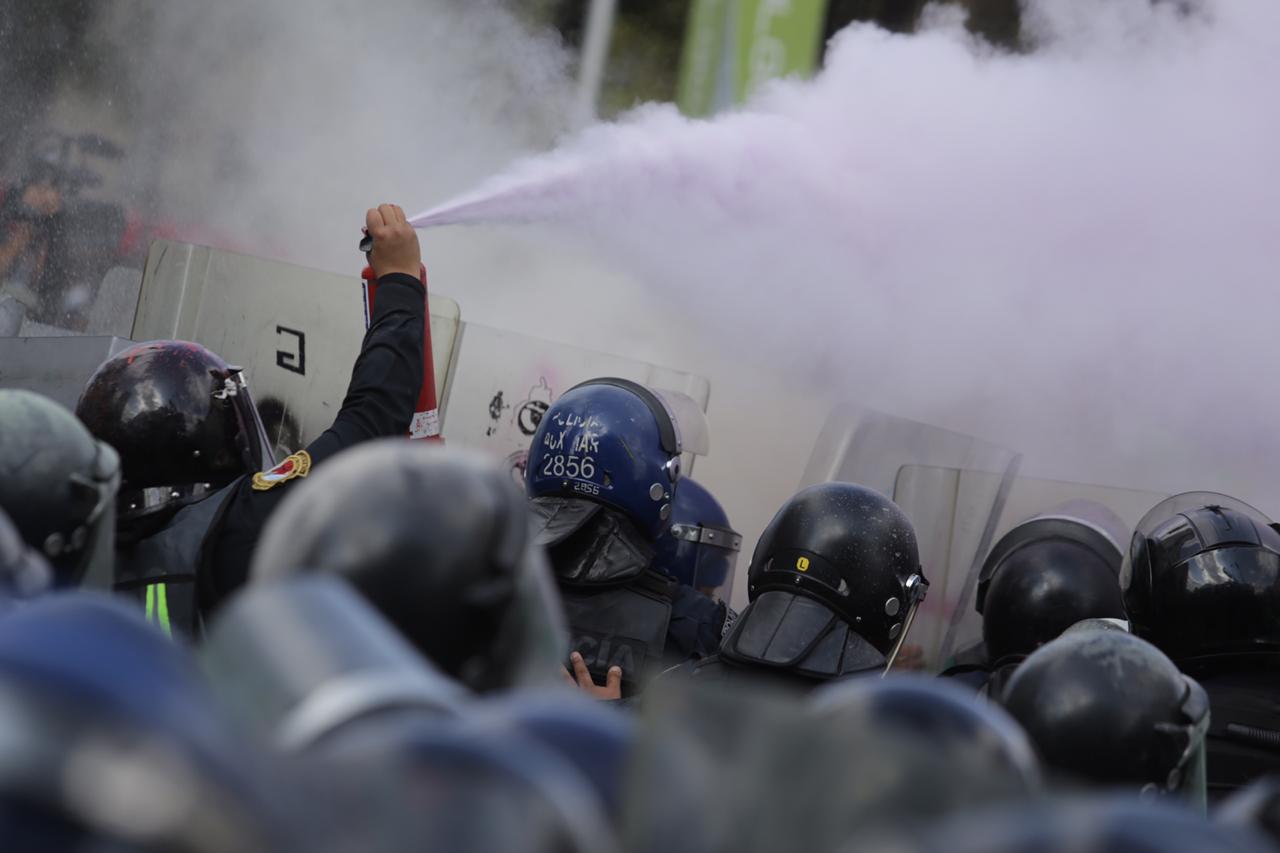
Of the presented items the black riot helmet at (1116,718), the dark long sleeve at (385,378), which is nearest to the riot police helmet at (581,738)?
the black riot helmet at (1116,718)

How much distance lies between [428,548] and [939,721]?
1.63ft

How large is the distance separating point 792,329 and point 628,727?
576cm

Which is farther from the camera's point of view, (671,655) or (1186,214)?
(1186,214)

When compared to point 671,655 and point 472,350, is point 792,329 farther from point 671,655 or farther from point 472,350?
point 671,655

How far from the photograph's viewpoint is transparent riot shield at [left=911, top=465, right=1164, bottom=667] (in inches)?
207

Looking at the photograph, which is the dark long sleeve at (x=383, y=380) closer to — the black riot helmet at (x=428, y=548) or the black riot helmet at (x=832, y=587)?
the black riot helmet at (x=832, y=587)

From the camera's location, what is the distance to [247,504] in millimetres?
3066

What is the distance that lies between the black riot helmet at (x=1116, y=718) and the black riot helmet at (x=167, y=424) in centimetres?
195

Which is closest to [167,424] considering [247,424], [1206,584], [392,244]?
[247,424]

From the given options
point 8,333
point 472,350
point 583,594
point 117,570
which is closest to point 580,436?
point 583,594

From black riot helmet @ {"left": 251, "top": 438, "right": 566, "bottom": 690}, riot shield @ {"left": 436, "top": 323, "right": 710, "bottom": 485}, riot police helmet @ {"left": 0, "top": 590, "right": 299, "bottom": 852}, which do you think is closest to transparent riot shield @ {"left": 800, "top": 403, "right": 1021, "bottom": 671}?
riot shield @ {"left": 436, "top": 323, "right": 710, "bottom": 485}

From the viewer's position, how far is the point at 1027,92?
21.1ft

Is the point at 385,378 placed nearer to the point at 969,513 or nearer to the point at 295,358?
the point at 295,358

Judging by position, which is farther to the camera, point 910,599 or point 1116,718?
point 910,599
